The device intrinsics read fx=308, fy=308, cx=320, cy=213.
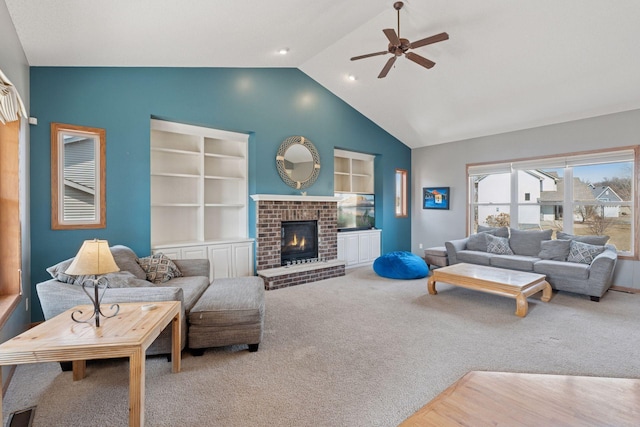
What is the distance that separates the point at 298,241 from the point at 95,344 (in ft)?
13.4

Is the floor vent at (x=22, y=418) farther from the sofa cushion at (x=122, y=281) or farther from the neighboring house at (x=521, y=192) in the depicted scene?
the neighboring house at (x=521, y=192)

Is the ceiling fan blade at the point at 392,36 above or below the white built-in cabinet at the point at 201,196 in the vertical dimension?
above

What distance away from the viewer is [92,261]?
2.02m

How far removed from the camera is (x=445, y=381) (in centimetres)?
234

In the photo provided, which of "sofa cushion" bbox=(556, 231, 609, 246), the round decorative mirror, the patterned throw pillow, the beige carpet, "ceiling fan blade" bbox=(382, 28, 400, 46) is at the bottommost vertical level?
the beige carpet

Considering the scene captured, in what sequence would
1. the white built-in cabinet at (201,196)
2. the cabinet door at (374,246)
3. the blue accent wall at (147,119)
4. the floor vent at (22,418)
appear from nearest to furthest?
the floor vent at (22,418) < the blue accent wall at (147,119) < the white built-in cabinet at (201,196) < the cabinet door at (374,246)

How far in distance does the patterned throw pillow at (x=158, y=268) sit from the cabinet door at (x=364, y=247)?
13.2ft

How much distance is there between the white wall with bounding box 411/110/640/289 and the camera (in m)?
4.86

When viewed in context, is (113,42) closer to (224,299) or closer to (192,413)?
(224,299)

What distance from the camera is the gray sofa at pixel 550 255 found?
14.0 ft

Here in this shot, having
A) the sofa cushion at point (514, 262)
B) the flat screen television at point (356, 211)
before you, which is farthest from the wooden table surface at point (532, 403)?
the flat screen television at point (356, 211)

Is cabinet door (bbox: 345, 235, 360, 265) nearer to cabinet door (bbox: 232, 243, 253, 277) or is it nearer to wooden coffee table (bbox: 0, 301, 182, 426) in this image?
cabinet door (bbox: 232, 243, 253, 277)

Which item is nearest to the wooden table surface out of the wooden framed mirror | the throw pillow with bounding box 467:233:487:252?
the wooden framed mirror

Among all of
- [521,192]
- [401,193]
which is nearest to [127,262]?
[401,193]
